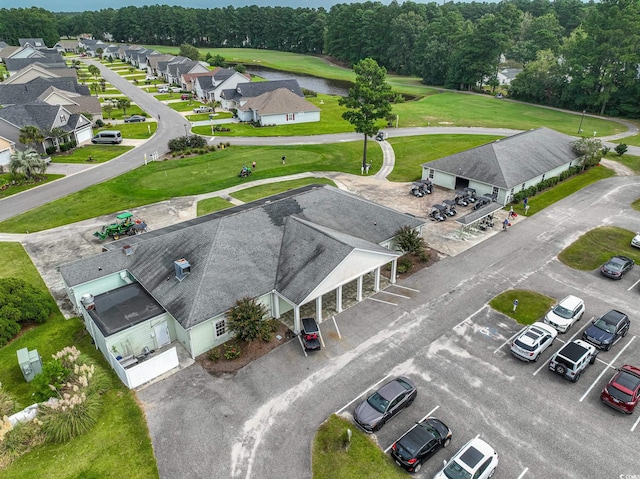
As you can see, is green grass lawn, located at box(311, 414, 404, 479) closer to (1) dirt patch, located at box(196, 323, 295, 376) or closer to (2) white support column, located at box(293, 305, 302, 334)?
(1) dirt patch, located at box(196, 323, 295, 376)

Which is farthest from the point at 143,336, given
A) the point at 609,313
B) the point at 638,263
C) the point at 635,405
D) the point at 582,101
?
the point at 582,101

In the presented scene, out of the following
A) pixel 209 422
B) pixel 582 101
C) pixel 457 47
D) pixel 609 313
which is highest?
pixel 457 47

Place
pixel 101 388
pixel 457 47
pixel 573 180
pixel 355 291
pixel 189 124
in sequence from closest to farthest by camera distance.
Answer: pixel 101 388 → pixel 355 291 → pixel 573 180 → pixel 189 124 → pixel 457 47

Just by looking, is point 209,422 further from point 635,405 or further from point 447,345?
point 635,405

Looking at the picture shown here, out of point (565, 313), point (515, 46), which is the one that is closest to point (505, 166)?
point (565, 313)

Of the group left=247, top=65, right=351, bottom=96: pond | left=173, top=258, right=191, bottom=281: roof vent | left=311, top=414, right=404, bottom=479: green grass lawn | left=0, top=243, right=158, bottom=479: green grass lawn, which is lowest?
left=0, top=243, right=158, bottom=479: green grass lawn

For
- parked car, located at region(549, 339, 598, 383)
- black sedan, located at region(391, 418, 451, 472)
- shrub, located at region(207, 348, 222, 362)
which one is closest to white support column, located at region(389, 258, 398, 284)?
parked car, located at region(549, 339, 598, 383)

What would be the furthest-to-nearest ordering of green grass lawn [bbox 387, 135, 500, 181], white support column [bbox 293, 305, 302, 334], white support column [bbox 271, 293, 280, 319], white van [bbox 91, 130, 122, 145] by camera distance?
white van [bbox 91, 130, 122, 145]
green grass lawn [bbox 387, 135, 500, 181]
white support column [bbox 271, 293, 280, 319]
white support column [bbox 293, 305, 302, 334]

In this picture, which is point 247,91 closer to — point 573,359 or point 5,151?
point 5,151
